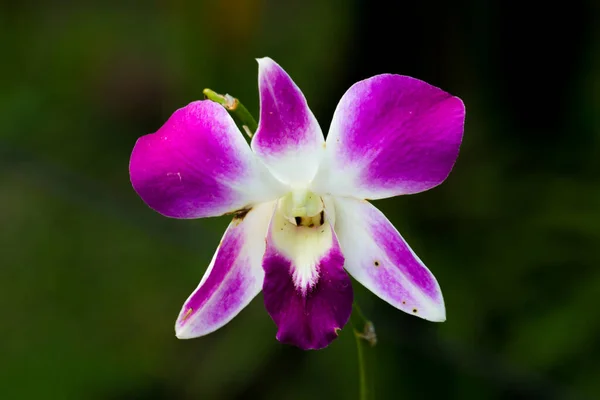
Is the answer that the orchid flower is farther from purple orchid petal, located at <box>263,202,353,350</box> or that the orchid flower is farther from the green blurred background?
the green blurred background

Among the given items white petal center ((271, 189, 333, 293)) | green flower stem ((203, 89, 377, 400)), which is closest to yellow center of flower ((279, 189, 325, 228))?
white petal center ((271, 189, 333, 293))

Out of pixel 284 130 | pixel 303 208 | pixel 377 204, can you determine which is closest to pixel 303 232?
pixel 303 208

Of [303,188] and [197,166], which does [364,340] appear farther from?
[197,166]

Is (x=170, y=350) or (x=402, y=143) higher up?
(x=402, y=143)

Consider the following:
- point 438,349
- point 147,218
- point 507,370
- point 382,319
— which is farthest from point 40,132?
point 507,370

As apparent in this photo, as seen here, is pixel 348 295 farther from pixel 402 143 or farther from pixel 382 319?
pixel 382 319

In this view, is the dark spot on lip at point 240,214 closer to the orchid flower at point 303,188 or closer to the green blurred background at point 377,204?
the orchid flower at point 303,188
